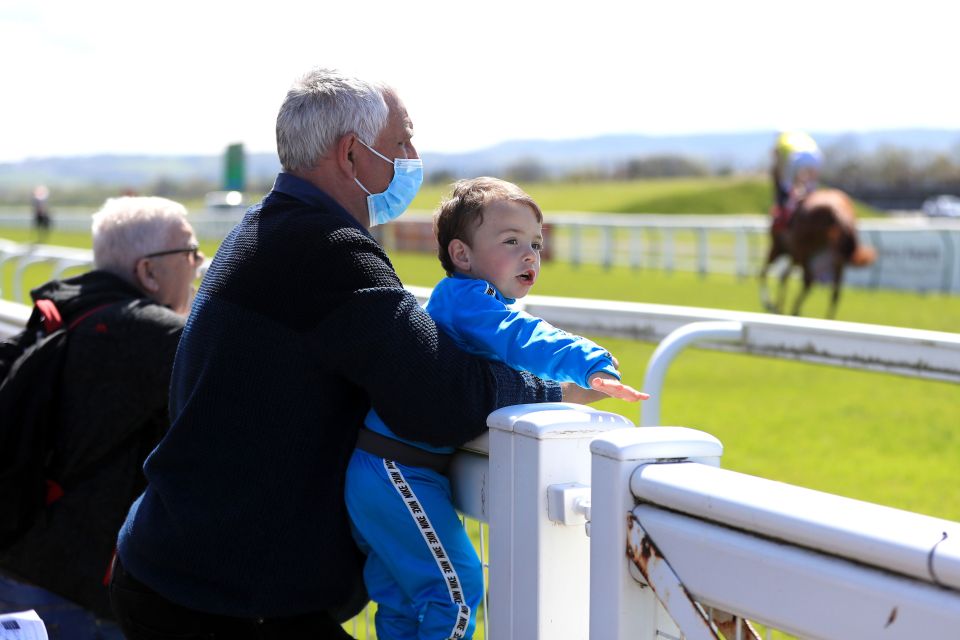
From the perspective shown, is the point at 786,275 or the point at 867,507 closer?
the point at 867,507

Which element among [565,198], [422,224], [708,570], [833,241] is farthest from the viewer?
[565,198]

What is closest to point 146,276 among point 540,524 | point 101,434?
point 101,434

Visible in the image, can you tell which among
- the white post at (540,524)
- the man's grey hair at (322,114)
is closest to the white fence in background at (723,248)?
the man's grey hair at (322,114)

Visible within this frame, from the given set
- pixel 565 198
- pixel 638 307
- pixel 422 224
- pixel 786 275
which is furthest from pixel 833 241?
pixel 565 198

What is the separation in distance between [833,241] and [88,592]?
13807 millimetres

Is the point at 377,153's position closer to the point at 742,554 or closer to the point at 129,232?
the point at 742,554

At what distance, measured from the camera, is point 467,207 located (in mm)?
2223

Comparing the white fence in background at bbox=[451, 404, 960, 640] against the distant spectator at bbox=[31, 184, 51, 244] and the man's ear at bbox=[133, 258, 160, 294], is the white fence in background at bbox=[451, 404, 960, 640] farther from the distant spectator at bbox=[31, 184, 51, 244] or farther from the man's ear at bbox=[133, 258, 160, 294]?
the distant spectator at bbox=[31, 184, 51, 244]

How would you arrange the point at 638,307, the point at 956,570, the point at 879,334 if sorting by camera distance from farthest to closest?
1. the point at 638,307
2. the point at 879,334
3. the point at 956,570

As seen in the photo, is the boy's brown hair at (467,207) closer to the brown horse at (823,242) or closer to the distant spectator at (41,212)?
the brown horse at (823,242)

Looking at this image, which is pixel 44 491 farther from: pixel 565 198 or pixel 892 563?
pixel 565 198

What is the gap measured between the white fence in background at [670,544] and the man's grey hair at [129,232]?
1453 millimetres

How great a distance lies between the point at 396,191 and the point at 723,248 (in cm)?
2242

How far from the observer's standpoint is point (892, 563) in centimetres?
117
